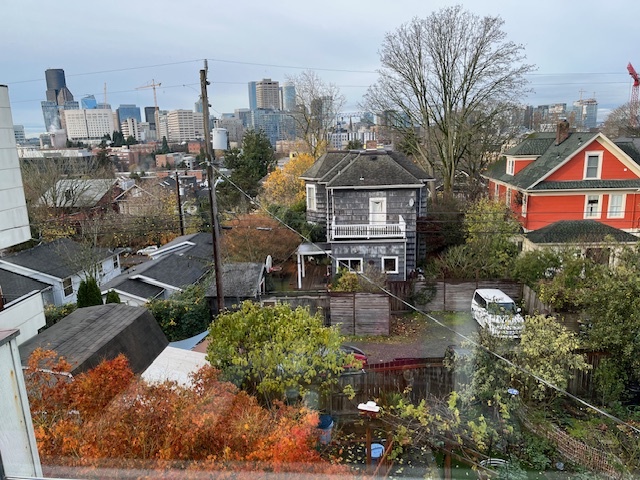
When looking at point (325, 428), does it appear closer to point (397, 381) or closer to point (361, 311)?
point (397, 381)

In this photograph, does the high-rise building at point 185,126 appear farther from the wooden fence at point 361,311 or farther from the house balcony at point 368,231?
the house balcony at point 368,231

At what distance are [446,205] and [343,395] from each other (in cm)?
702

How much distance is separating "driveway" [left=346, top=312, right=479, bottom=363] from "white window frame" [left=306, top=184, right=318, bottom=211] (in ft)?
12.5

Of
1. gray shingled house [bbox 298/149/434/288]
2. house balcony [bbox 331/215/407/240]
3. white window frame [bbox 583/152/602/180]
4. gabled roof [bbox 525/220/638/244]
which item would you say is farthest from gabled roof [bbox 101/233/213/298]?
white window frame [bbox 583/152/602/180]

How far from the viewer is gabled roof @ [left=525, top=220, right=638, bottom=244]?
19.7ft

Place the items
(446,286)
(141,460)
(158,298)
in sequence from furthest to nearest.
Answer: (446,286) → (158,298) → (141,460)

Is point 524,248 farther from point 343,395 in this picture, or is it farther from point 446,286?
point 343,395

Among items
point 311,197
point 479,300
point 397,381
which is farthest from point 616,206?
point 397,381

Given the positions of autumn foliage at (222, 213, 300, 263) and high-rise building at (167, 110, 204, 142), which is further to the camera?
autumn foliage at (222, 213, 300, 263)

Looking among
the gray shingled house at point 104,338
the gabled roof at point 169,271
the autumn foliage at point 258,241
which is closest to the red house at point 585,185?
the autumn foliage at point 258,241

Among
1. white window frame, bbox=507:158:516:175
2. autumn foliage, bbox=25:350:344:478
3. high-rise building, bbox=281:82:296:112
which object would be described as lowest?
autumn foliage, bbox=25:350:344:478

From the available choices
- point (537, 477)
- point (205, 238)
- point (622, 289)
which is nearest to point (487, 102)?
point (622, 289)

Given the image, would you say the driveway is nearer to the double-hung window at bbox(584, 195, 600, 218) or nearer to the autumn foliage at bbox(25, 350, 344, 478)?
the autumn foliage at bbox(25, 350, 344, 478)

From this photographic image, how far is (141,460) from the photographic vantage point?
140cm
